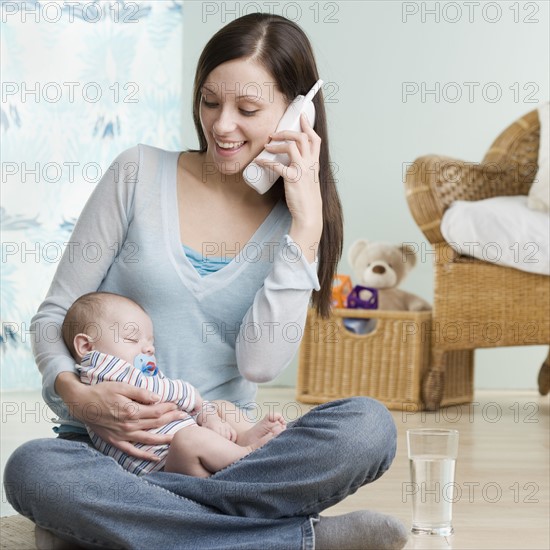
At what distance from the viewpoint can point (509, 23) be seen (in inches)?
140

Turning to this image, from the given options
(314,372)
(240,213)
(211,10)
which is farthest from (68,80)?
(240,213)

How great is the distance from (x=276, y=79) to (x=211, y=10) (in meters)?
2.41

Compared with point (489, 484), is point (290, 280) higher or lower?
higher

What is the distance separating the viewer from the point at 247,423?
1.32 m

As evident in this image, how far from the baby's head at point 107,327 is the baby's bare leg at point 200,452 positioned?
0.14 m

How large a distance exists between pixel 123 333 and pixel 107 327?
23 mm

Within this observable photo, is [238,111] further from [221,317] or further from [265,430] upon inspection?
[265,430]

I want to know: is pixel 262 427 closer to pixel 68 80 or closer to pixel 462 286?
pixel 462 286

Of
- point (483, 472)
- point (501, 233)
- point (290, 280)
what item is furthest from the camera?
point (501, 233)

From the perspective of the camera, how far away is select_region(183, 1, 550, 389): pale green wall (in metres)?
3.54

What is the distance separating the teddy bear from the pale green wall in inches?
14.9

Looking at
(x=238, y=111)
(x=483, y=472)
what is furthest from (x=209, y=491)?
(x=483, y=472)

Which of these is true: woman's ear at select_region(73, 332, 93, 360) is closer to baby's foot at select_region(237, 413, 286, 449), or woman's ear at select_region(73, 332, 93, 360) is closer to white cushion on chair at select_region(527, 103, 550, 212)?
baby's foot at select_region(237, 413, 286, 449)

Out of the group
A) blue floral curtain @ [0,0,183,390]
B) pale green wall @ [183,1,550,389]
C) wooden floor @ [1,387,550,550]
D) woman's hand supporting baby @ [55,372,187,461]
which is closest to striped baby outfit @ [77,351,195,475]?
woman's hand supporting baby @ [55,372,187,461]
